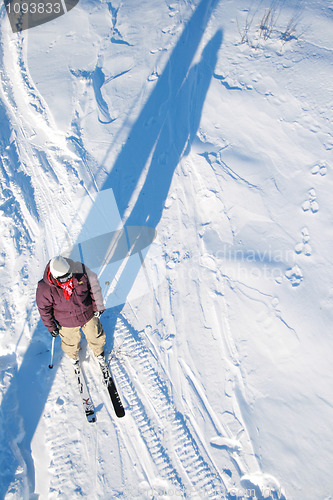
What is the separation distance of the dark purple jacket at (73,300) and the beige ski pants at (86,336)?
117 mm

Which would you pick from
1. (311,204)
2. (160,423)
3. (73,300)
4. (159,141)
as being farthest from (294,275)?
(159,141)

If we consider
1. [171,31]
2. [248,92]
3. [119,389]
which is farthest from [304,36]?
[119,389]

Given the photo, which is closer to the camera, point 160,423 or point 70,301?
point 70,301

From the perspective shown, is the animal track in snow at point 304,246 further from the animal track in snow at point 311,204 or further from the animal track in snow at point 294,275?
the animal track in snow at point 311,204

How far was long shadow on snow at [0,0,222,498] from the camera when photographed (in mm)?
3449

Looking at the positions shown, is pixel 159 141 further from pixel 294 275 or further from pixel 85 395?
pixel 85 395

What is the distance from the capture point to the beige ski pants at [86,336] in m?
3.14

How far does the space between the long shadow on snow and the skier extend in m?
0.62

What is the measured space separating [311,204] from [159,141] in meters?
2.56

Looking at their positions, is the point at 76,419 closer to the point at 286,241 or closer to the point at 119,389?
the point at 119,389

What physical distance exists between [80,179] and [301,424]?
4388mm

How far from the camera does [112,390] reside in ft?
11.0

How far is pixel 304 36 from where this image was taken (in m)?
5.34

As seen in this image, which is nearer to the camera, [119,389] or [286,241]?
[119,389]
